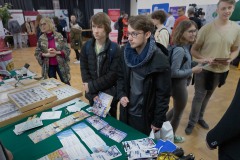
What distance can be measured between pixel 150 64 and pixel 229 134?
65 centimetres

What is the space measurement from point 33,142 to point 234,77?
4.95 meters

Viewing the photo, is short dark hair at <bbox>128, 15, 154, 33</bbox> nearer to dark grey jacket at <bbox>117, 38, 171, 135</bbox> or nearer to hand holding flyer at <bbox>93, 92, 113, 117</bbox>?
dark grey jacket at <bbox>117, 38, 171, 135</bbox>

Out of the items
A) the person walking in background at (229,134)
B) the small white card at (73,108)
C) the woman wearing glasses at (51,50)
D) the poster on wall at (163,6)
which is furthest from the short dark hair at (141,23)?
the poster on wall at (163,6)

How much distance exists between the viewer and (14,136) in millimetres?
1231

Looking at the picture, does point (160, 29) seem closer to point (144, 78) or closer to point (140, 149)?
point (144, 78)

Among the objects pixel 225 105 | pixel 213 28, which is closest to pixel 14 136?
pixel 213 28

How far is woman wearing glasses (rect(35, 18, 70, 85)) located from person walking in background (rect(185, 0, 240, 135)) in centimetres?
184

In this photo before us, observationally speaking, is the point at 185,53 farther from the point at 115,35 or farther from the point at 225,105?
the point at 115,35

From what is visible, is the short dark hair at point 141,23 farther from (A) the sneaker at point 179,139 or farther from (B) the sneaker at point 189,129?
(B) the sneaker at point 189,129

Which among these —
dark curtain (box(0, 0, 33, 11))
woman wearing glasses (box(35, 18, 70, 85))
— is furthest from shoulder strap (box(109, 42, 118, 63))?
dark curtain (box(0, 0, 33, 11))

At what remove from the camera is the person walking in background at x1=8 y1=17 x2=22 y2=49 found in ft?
26.7

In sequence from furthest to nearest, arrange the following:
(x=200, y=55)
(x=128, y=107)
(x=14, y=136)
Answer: (x=200, y=55) < (x=128, y=107) < (x=14, y=136)

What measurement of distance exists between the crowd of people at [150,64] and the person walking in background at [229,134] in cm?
3

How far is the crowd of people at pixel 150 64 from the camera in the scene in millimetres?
1292
